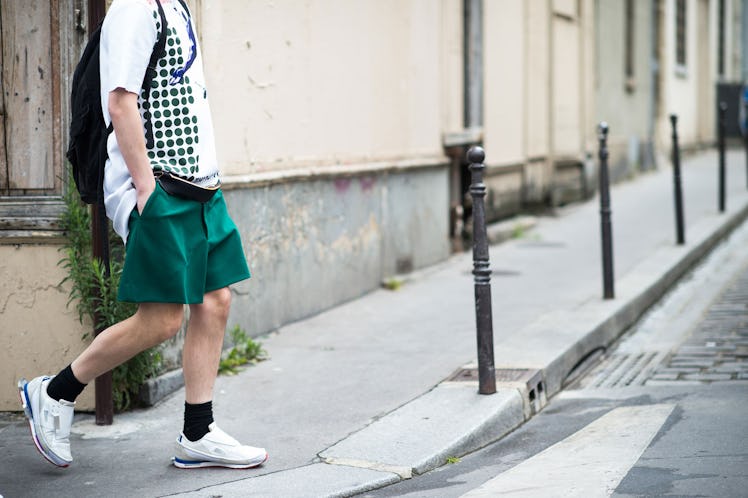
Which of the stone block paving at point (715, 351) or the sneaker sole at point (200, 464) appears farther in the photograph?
the stone block paving at point (715, 351)

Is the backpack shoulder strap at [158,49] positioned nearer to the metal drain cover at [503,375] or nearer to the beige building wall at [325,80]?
the beige building wall at [325,80]

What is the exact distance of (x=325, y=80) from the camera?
25.1 ft

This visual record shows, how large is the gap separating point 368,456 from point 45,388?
1224mm

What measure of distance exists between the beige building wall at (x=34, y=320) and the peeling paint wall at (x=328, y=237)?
4.28 ft

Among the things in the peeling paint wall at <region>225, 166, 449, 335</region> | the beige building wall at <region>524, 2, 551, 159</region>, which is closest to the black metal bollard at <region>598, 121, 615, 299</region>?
the peeling paint wall at <region>225, 166, 449, 335</region>

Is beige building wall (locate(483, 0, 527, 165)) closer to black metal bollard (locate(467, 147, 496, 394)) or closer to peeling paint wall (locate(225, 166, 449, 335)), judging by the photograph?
peeling paint wall (locate(225, 166, 449, 335))

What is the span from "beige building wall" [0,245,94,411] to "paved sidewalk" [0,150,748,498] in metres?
0.28

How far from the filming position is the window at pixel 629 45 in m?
17.8

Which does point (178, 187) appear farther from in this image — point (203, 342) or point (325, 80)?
point (325, 80)

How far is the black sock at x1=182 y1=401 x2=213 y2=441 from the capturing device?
14.4 feet

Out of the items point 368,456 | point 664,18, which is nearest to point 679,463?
point 368,456

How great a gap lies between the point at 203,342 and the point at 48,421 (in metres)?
0.62

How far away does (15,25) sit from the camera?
516cm

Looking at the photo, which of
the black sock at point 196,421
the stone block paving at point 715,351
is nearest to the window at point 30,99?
the black sock at point 196,421
